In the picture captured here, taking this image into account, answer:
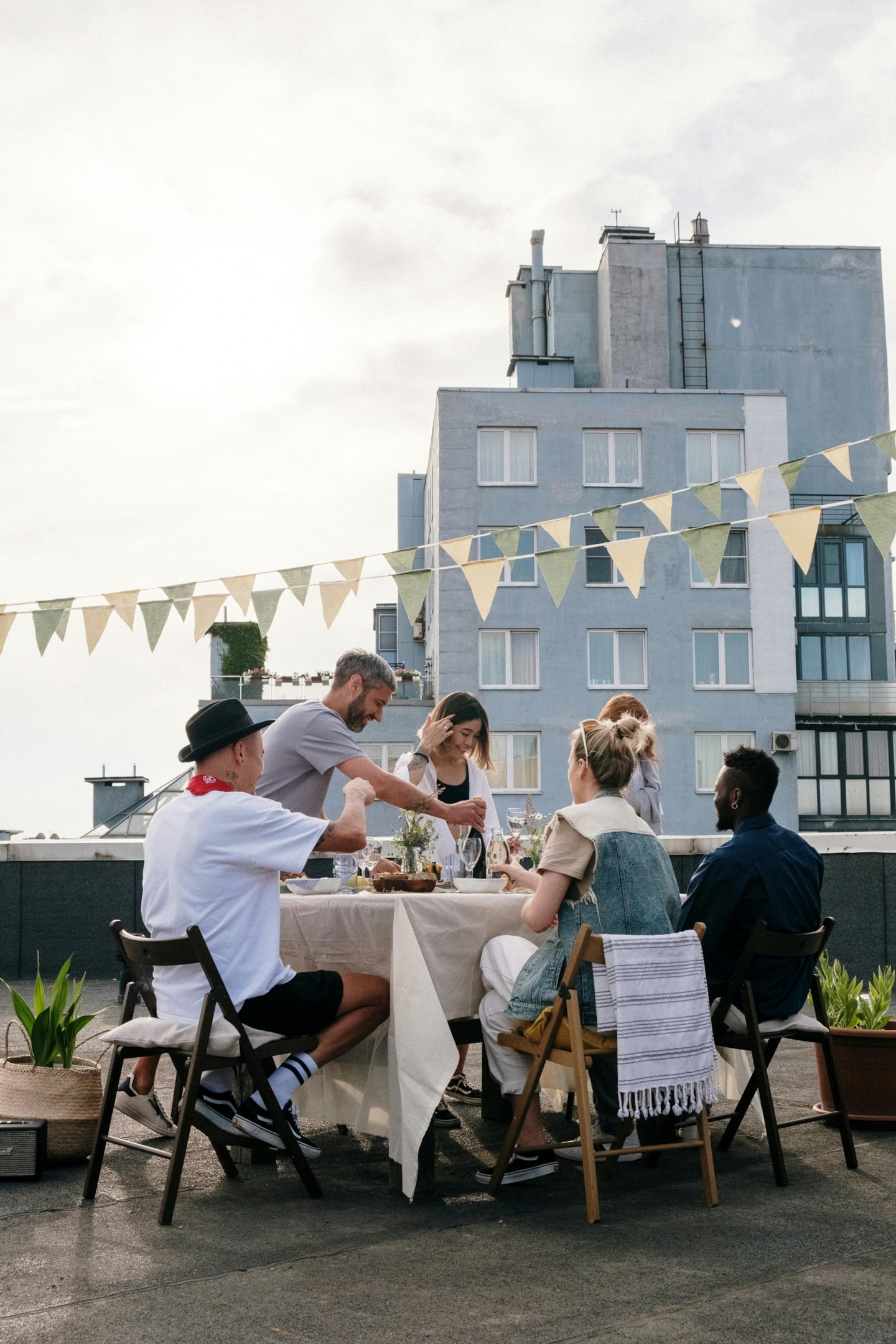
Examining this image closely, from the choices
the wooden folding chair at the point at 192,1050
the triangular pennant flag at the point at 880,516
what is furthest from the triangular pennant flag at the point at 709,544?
the wooden folding chair at the point at 192,1050

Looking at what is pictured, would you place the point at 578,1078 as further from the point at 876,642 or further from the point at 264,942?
the point at 876,642

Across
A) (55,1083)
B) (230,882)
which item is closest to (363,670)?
(230,882)

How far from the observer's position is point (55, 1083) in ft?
13.9

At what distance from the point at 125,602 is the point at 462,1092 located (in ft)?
14.6

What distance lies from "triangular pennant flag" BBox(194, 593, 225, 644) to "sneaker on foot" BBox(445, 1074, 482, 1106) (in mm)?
3980

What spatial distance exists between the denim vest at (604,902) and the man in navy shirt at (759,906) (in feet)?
0.87

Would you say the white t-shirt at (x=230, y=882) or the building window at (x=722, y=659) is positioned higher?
the building window at (x=722, y=659)

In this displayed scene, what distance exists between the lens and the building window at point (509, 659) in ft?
112

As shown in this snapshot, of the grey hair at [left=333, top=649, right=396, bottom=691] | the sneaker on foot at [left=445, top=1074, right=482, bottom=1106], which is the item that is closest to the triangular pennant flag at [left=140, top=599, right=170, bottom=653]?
the grey hair at [left=333, top=649, right=396, bottom=691]

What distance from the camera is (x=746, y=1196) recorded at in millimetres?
3955

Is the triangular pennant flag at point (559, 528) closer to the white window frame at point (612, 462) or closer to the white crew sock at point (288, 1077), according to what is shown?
the white crew sock at point (288, 1077)

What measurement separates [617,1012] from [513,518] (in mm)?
31032

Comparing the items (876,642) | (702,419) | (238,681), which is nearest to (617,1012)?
(238,681)

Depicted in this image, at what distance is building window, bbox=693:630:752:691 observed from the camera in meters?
34.5
